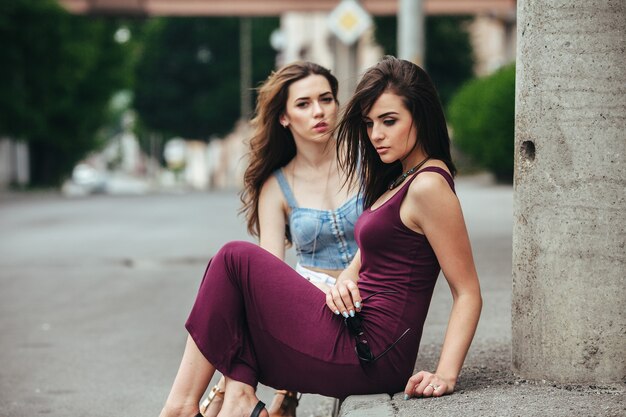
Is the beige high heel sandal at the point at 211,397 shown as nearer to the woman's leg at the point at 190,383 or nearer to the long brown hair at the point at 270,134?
the woman's leg at the point at 190,383

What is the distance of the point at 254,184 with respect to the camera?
503 centimetres

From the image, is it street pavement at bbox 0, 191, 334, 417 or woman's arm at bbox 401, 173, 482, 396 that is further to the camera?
street pavement at bbox 0, 191, 334, 417

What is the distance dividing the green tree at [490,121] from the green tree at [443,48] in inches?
395

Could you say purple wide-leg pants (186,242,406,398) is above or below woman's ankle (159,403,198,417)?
above

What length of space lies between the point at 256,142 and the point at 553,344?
1873mm

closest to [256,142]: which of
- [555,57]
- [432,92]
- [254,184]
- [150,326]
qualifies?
[254,184]

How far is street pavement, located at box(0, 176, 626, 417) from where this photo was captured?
12.3ft

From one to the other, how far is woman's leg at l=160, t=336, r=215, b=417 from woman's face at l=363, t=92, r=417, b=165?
98 cm

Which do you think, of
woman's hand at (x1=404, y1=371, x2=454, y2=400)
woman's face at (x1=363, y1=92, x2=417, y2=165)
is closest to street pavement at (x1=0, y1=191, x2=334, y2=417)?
woman's hand at (x1=404, y1=371, x2=454, y2=400)

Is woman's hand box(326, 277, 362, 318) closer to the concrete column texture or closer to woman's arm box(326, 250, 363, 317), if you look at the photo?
woman's arm box(326, 250, 363, 317)

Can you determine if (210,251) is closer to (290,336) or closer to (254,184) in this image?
(254,184)

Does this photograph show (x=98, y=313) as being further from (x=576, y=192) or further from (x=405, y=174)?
(x=576, y=192)

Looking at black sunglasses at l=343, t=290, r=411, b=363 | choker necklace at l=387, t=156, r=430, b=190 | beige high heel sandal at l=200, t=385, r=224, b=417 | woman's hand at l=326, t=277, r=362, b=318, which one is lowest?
beige high heel sandal at l=200, t=385, r=224, b=417

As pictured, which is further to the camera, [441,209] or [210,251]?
[210,251]
